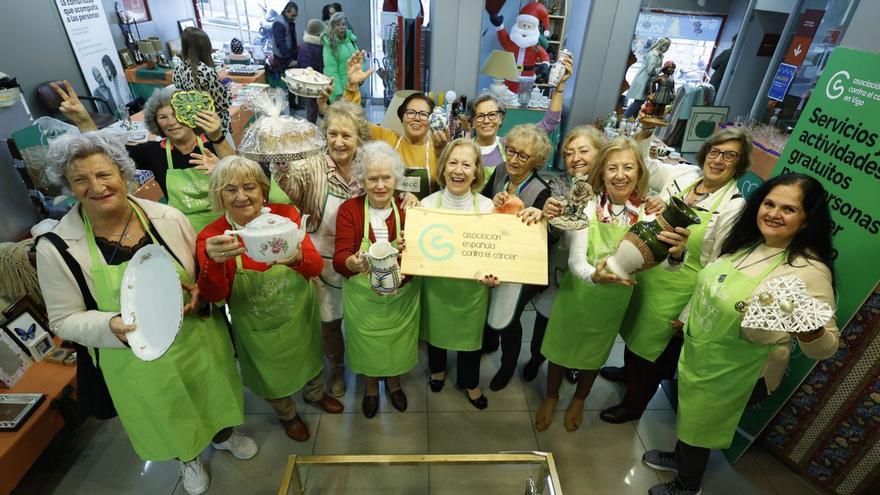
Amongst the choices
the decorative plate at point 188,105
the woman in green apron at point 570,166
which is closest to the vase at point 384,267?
the woman in green apron at point 570,166

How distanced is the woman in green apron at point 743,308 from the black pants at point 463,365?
46.6 inches

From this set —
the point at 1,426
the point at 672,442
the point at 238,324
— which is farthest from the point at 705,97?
the point at 1,426

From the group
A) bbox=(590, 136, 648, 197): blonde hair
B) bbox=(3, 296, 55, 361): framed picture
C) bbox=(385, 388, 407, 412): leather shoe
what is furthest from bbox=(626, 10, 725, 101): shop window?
bbox=(3, 296, 55, 361): framed picture

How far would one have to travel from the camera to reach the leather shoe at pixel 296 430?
2688 millimetres

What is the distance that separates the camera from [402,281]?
2.31m

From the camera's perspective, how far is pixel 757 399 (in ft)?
6.96

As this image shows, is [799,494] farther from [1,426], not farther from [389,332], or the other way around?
[1,426]

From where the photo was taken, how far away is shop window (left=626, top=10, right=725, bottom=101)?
817cm

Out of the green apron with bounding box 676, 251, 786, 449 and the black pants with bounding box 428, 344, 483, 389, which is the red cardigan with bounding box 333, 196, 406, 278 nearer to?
the black pants with bounding box 428, 344, 483, 389

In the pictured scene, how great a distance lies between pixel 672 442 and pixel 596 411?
19.1 inches

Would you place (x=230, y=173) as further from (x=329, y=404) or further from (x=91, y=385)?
(x=329, y=404)

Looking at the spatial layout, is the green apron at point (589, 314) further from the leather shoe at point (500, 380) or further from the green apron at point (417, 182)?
the green apron at point (417, 182)

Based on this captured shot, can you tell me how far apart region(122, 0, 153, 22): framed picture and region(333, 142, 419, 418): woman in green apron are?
680cm

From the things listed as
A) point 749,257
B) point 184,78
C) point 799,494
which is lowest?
point 799,494
